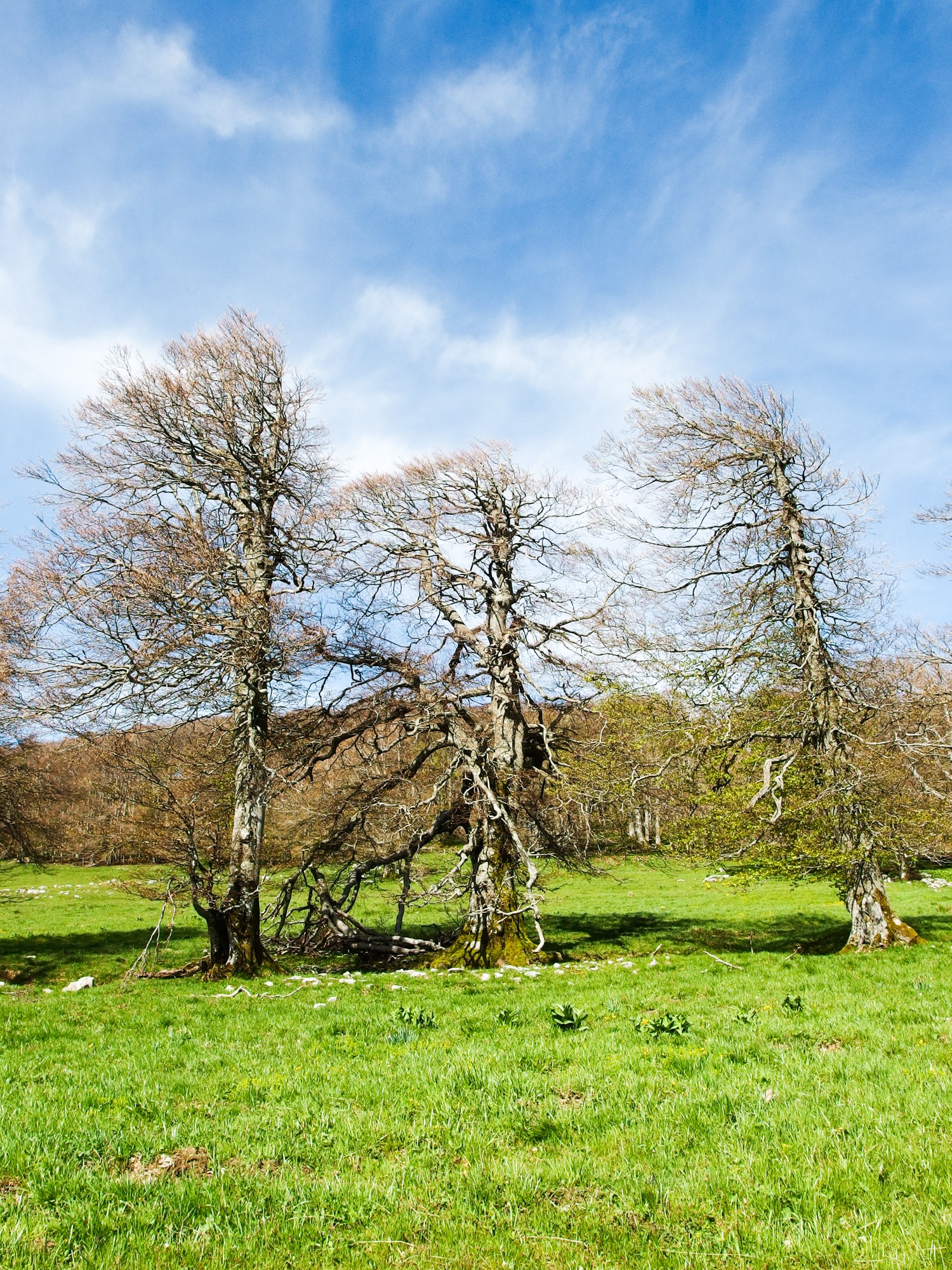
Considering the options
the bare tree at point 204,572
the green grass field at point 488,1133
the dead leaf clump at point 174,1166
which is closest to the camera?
the green grass field at point 488,1133

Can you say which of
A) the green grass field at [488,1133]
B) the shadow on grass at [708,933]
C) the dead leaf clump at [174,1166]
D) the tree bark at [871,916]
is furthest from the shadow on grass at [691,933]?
the dead leaf clump at [174,1166]

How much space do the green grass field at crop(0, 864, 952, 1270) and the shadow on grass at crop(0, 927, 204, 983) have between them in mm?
7184

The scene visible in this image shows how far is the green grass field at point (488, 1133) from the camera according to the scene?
3408mm

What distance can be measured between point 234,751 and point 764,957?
37.7ft

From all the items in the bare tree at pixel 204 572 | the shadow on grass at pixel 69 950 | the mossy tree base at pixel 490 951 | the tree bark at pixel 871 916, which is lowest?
the shadow on grass at pixel 69 950

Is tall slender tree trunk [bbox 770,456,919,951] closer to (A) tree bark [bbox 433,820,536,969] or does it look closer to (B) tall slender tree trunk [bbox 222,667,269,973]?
(A) tree bark [bbox 433,820,536,969]

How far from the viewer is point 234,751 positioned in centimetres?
1380

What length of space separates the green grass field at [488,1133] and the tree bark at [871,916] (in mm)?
3502

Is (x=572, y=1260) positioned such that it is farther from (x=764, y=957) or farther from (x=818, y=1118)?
(x=764, y=957)

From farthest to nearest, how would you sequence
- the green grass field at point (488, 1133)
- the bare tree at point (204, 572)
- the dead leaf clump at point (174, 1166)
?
1. the bare tree at point (204, 572)
2. the dead leaf clump at point (174, 1166)
3. the green grass field at point (488, 1133)

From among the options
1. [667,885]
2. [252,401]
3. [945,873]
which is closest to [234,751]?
[252,401]

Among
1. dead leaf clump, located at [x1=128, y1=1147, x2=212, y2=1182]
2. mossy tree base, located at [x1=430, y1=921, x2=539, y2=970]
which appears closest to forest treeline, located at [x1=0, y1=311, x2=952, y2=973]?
mossy tree base, located at [x1=430, y1=921, x2=539, y2=970]

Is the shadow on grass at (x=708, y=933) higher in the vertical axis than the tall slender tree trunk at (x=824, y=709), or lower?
lower

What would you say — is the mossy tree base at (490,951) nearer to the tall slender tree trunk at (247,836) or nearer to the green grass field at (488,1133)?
the tall slender tree trunk at (247,836)
